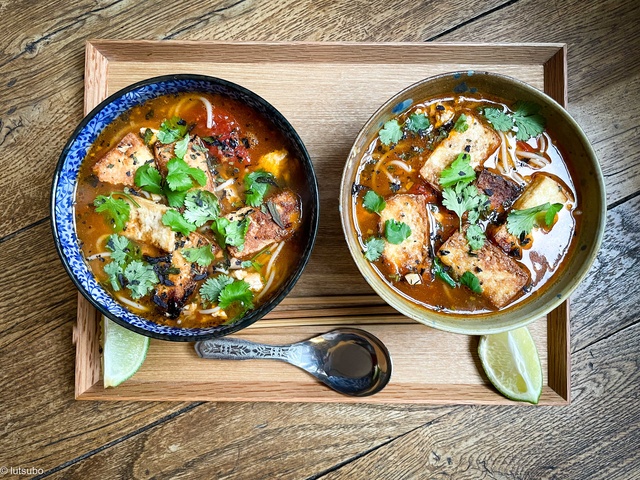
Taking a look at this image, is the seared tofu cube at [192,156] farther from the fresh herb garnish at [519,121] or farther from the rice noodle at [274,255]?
the fresh herb garnish at [519,121]

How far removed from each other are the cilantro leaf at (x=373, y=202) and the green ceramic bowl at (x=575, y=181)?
7 cm

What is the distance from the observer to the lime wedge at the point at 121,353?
2.45m

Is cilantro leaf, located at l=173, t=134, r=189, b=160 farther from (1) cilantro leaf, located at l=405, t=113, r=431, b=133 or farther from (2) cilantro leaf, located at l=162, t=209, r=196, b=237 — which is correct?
(1) cilantro leaf, located at l=405, t=113, r=431, b=133

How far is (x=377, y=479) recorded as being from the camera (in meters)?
2.71

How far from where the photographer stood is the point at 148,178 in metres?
2.28

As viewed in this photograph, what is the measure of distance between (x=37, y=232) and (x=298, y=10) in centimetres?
174

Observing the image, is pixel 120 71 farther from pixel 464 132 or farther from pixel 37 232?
pixel 464 132

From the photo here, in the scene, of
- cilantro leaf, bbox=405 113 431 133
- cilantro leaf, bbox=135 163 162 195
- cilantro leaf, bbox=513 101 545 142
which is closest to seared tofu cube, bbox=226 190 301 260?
cilantro leaf, bbox=135 163 162 195

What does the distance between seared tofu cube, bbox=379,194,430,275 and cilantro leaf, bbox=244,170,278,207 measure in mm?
517

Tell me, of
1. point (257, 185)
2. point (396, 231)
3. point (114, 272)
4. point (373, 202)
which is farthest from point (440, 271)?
point (114, 272)

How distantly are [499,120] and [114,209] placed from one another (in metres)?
1.70

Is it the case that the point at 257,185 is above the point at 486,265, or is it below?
above

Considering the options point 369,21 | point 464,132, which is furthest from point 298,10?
point 464,132

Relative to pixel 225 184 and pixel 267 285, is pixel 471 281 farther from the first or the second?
pixel 225 184
